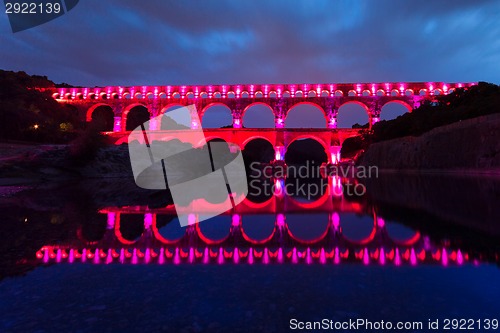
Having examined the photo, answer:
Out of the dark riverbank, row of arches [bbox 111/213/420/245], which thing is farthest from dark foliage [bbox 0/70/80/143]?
the dark riverbank

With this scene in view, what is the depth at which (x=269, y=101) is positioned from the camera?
54250 mm

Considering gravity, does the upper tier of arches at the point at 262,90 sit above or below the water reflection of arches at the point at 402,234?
above

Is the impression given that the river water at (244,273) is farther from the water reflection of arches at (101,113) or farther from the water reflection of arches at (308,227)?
the water reflection of arches at (101,113)

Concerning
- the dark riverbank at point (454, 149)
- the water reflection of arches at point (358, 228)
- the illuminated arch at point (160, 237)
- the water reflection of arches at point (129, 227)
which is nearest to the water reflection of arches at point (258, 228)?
the illuminated arch at point (160, 237)

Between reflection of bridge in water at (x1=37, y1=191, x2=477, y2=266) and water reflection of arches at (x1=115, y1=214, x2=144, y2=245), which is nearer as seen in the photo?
reflection of bridge in water at (x1=37, y1=191, x2=477, y2=266)

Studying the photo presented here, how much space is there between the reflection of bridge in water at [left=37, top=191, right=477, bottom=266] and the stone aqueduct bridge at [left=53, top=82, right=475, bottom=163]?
150 feet

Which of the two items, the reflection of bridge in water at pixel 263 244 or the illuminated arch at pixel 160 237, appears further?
the illuminated arch at pixel 160 237

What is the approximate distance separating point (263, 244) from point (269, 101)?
5121 cm

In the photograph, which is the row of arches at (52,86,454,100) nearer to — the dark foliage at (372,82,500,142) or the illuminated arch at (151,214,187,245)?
the dark foliage at (372,82,500,142)

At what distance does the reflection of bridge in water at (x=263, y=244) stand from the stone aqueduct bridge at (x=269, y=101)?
45.8m

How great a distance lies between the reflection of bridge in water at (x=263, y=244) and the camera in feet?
13.0

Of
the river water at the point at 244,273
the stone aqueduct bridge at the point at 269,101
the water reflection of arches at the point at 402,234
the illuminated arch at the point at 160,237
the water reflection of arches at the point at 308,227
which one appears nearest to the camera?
the river water at the point at 244,273

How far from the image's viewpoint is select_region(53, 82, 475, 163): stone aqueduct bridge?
51844mm

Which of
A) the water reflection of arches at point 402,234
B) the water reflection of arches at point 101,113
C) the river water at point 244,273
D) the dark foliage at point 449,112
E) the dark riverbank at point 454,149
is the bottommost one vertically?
the river water at point 244,273
